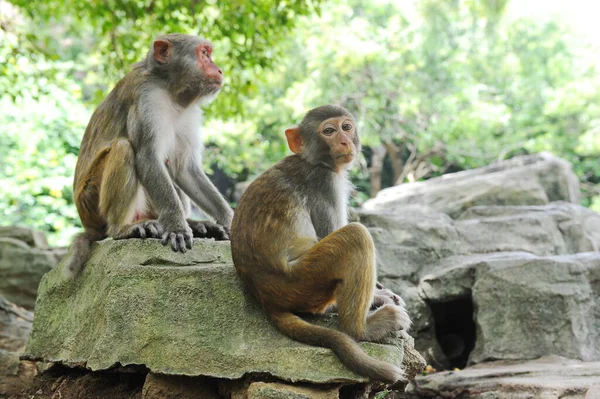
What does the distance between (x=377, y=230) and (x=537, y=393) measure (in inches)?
125

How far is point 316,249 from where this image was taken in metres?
3.81

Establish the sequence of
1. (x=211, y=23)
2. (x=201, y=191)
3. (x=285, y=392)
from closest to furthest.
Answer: (x=285, y=392)
(x=201, y=191)
(x=211, y=23)

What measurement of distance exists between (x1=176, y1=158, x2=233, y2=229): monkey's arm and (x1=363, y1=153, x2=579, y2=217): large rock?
211 inches

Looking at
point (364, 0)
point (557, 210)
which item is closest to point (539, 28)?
point (364, 0)

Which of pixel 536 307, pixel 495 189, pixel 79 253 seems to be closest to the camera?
pixel 79 253

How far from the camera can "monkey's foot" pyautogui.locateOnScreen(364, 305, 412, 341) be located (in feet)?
12.8

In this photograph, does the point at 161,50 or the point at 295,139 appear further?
the point at 161,50

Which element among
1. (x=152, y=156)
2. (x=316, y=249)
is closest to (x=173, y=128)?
(x=152, y=156)

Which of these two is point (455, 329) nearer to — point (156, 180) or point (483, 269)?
point (483, 269)

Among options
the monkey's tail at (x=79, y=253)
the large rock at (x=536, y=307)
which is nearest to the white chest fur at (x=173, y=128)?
the monkey's tail at (x=79, y=253)

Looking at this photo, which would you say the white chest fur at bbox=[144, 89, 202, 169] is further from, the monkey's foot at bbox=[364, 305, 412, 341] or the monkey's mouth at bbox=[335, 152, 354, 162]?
the monkey's foot at bbox=[364, 305, 412, 341]

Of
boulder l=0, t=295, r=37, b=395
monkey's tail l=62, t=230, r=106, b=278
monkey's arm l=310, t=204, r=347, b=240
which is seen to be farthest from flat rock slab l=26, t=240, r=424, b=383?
boulder l=0, t=295, r=37, b=395

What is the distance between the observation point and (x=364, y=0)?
66.3ft

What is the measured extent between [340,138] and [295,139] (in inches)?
13.6
